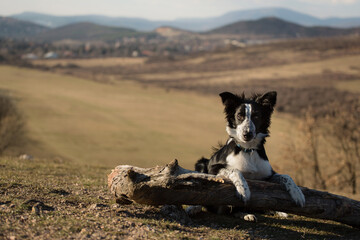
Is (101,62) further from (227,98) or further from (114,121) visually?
(227,98)

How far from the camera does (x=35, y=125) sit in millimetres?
64875

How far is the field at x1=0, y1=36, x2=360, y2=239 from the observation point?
6.39 m

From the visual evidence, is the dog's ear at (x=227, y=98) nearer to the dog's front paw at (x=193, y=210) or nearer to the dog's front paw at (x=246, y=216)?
the dog's front paw at (x=193, y=210)

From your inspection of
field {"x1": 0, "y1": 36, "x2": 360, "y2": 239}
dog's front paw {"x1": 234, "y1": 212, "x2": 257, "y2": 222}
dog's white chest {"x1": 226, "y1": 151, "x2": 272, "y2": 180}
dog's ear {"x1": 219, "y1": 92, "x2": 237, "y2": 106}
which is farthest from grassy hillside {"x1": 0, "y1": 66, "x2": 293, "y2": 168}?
dog's ear {"x1": 219, "y1": 92, "x2": 237, "y2": 106}

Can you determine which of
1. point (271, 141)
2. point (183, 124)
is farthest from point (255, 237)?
point (183, 124)

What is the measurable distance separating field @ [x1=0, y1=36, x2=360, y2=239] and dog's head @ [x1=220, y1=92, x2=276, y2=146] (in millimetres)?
1773

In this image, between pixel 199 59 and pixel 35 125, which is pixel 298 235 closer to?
pixel 35 125

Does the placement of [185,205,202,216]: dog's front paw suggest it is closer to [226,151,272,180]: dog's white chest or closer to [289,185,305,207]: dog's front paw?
[226,151,272,180]: dog's white chest

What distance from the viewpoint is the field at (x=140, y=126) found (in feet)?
21.0

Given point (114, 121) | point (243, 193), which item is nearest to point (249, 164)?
point (243, 193)

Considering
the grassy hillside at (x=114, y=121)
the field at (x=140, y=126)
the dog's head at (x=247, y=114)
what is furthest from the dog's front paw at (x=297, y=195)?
the grassy hillside at (x=114, y=121)

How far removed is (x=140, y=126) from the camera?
7481cm

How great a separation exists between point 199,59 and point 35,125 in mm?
111387

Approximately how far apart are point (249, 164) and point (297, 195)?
1034 millimetres
